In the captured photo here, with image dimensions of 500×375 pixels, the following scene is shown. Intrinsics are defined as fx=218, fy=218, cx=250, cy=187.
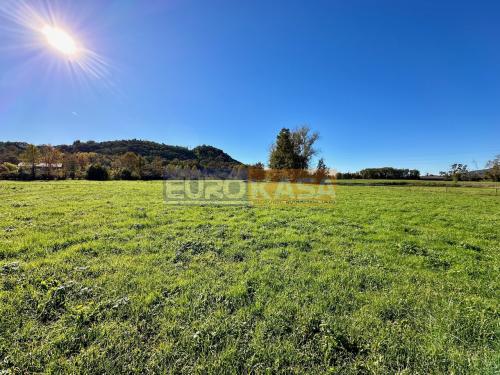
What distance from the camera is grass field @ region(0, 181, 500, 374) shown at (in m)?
2.87

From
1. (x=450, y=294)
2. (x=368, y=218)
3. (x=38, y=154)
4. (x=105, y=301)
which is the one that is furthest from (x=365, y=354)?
(x=38, y=154)

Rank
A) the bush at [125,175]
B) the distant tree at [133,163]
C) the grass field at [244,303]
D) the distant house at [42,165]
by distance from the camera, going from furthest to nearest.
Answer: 1. the distant tree at [133,163]
2. the bush at [125,175]
3. the distant house at [42,165]
4. the grass field at [244,303]

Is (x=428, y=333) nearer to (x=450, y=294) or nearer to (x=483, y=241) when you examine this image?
(x=450, y=294)

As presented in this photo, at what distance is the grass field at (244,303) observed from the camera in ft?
9.43

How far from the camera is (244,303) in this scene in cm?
407

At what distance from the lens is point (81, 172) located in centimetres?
6103

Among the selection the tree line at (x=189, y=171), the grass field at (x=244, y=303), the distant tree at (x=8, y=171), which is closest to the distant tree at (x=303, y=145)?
the tree line at (x=189, y=171)

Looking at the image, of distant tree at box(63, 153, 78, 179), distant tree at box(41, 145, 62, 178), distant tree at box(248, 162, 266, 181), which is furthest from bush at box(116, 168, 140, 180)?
distant tree at box(248, 162, 266, 181)

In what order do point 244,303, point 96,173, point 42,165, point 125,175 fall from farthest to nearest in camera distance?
point 42,165, point 125,175, point 96,173, point 244,303

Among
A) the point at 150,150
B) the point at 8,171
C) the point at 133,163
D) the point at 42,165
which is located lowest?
the point at 8,171

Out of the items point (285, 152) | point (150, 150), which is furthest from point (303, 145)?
point (150, 150)

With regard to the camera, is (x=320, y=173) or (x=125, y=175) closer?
(x=320, y=173)

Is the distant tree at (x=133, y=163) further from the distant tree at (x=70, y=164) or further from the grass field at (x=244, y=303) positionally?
the grass field at (x=244, y=303)

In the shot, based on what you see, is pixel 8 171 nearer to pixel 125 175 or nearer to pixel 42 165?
pixel 42 165
